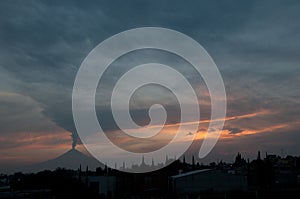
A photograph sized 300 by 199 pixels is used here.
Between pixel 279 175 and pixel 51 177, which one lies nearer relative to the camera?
pixel 51 177

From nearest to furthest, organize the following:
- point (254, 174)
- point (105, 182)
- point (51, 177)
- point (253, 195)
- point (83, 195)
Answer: point (253, 195) → point (83, 195) → point (51, 177) → point (105, 182) → point (254, 174)

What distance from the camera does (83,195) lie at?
3130cm

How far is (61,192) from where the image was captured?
31578 millimetres

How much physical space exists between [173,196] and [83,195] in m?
8.02

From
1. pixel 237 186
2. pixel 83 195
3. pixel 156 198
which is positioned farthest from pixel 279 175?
pixel 83 195

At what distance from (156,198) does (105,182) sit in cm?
1423

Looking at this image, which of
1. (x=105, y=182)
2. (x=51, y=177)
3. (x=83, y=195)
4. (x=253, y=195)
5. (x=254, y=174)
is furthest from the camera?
(x=254, y=174)

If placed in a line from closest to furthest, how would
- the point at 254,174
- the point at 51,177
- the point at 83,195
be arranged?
the point at 83,195 → the point at 51,177 → the point at 254,174

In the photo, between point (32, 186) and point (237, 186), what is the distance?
21526 millimetres

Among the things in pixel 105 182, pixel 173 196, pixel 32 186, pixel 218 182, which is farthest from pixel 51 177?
pixel 218 182

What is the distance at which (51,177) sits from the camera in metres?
37.6

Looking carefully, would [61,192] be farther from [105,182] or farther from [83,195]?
[105,182]

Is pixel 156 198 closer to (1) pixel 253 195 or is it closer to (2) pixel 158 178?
(1) pixel 253 195

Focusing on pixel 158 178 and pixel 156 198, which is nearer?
pixel 156 198
